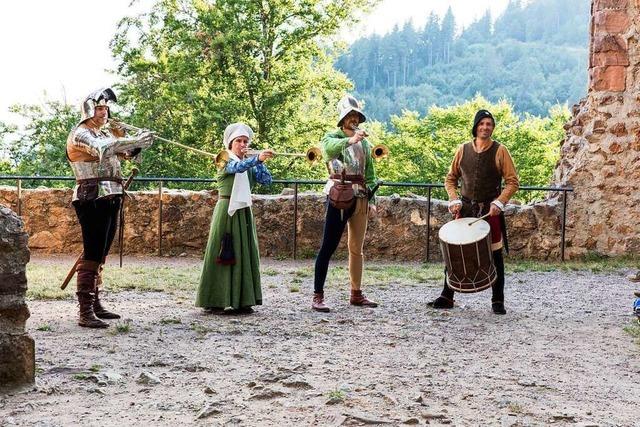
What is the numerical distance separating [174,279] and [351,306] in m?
2.21

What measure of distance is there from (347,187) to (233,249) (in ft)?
3.30

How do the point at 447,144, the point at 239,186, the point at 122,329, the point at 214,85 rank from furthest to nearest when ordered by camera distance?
the point at 447,144 < the point at 214,85 < the point at 239,186 < the point at 122,329

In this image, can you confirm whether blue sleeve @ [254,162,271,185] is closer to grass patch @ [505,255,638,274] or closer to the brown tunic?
the brown tunic

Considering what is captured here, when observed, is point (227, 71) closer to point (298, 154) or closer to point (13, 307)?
point (298, 154)

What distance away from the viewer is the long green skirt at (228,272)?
6.26 m

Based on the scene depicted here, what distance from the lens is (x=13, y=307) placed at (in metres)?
4.00

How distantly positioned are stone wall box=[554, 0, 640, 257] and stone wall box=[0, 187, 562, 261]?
44 cm

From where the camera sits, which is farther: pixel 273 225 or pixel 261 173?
pixel 273 225

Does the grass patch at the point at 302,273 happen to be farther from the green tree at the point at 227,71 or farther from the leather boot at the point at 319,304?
the green tree at the point at 227,71

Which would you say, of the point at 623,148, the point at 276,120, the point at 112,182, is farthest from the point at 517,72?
the point at 112,182

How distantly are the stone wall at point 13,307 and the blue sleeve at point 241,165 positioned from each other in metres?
2.35

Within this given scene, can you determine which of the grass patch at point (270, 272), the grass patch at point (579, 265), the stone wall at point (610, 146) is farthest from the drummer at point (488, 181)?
the stone wall at point (610, 146)

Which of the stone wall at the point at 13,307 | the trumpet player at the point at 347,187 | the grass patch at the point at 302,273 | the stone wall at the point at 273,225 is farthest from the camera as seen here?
Answer: the stone wall at the point at 273,225

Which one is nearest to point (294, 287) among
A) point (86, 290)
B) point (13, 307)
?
point (86, 290)
